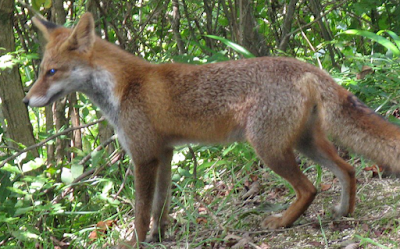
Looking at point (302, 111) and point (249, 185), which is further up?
Answer: point (302, 111)

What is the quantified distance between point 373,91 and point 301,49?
4022mm

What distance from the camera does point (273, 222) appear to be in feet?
14.5

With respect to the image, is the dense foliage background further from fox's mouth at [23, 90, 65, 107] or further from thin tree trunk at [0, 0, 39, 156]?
fox's mouth at [23, 90, 65, 107]

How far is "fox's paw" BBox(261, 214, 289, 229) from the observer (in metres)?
4.37

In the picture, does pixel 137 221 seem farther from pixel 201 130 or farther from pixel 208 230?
pixel 201 130

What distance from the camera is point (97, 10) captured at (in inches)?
284

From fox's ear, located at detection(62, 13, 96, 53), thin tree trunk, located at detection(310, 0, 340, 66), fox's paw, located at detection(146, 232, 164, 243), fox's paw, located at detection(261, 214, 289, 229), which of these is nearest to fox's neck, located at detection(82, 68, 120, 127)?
fox's ear, located at detection(62, 13, 96, 53)

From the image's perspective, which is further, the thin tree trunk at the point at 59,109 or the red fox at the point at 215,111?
the thin tree trunk at the point at 59,109

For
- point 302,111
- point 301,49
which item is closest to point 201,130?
point 302,111

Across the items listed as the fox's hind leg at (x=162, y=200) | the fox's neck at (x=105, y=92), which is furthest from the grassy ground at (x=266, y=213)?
the fox's neck at (x=105, y=92)

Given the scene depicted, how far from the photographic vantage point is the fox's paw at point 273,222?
4.37m

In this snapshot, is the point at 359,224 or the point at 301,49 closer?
the point at 359,224

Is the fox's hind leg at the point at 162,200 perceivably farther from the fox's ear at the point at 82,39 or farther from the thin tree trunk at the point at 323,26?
the thin tree trunk at the point at 323,26

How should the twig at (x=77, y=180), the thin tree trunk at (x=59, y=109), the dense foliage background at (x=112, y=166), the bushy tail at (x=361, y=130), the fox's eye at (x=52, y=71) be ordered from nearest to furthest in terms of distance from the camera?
1. the bushy tail at (x=361, y=130)
2. the fox's eye at (x=52, y=71)
3. the dense foliage background at (x=112, y=166)
4. the twig at (x=77, y=180)
5. the thin tree trunk at (x=59, y=109)
